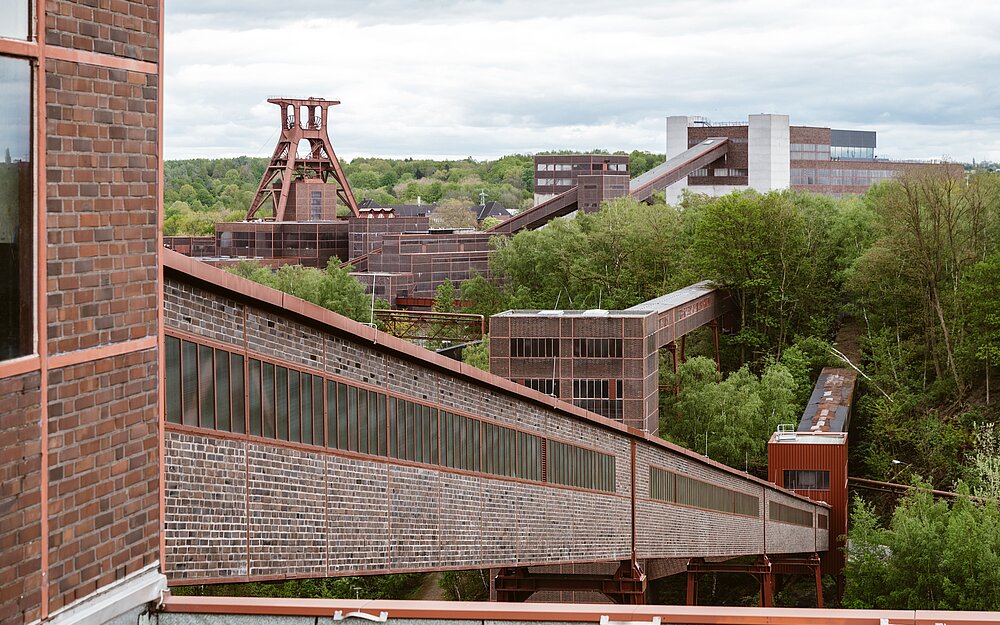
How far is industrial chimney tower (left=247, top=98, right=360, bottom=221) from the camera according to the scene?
8344cm

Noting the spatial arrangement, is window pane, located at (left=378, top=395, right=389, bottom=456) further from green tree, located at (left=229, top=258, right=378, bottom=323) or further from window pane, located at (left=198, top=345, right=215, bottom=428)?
green tree, located at (left=229, top=258, right=378, bottom=323)

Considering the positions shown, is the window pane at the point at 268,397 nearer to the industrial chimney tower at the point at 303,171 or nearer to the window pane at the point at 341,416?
the window pane at the point at 341,416

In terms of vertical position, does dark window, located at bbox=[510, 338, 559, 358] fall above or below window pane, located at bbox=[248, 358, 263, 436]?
below

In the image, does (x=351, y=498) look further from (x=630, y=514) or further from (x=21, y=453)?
Result: (x=630, y=514)

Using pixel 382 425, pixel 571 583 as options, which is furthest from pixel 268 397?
pixel 571 583

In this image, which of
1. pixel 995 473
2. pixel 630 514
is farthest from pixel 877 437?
pixel 630 514

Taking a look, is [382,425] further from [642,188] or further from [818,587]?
[642,188]

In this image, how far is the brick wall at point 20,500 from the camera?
621 centimetres

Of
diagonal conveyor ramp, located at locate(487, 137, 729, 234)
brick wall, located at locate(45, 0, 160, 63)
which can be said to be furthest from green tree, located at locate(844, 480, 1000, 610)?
diagonal conveyor ramp, located at locate(487, 137, 729, 234)

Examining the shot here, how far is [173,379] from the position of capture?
10.7 meters

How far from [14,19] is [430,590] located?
131ft

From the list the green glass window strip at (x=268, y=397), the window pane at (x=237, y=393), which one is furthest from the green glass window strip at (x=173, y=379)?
the green glass window strip at (x=268, y=397)

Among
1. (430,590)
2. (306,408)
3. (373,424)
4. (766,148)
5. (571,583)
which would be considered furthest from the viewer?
(766,148)

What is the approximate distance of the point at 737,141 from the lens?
9838cm
